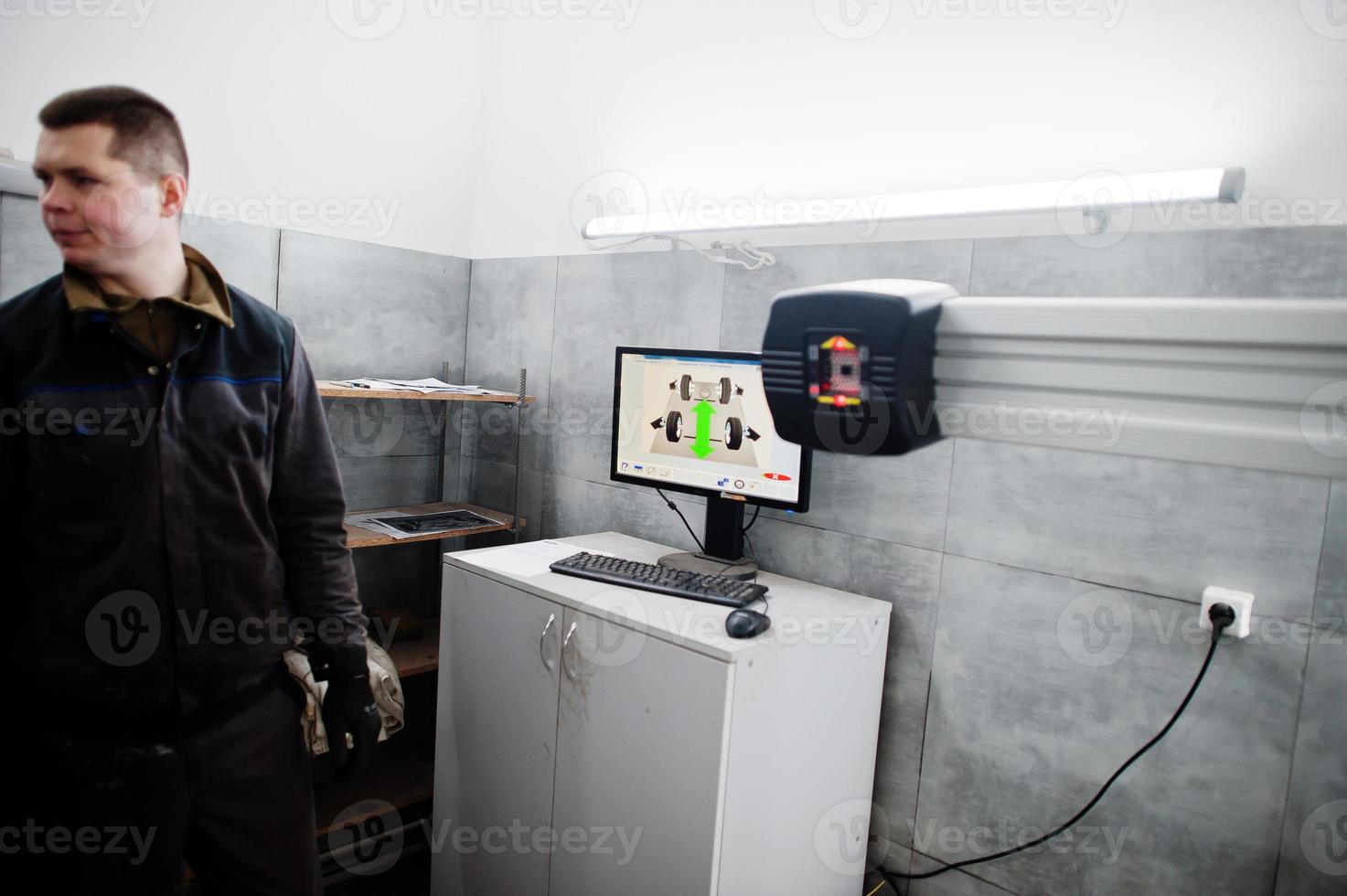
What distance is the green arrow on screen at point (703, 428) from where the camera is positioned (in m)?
2.05

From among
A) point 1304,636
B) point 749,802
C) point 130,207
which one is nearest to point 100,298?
point 130,207

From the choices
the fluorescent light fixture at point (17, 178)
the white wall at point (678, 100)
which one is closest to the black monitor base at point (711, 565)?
the white wall at point (678, 100)

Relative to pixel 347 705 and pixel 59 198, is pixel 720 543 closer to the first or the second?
pixel 347 705

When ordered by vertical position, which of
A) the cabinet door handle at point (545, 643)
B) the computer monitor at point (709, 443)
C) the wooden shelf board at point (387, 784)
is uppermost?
the computer monitor at point (709, 443)

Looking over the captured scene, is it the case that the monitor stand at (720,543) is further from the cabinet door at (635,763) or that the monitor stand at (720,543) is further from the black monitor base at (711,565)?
the cabinet door at (635,763)

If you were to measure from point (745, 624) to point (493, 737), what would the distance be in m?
0.79

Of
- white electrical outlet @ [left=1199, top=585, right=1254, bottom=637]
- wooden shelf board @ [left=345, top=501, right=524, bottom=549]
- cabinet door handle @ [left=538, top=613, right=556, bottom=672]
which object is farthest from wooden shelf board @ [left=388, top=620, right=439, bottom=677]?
white electrical outlet @ [left=1199, top=585, right=1254, bottom=637]

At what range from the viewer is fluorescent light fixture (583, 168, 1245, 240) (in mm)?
1332

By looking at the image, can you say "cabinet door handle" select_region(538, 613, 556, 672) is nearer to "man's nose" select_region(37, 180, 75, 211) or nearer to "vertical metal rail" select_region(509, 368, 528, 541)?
"vertical metal rail" select_region(509, 368, 528, 541)

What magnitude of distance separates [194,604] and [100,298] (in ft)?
1.72

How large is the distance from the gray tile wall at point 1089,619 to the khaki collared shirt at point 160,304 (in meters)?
1.22

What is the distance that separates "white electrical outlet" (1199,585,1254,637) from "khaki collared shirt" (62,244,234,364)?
185 centimetres

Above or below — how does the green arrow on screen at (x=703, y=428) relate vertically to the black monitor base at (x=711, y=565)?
above

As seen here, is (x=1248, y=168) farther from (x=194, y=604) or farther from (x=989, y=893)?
(x=194, y=604)
